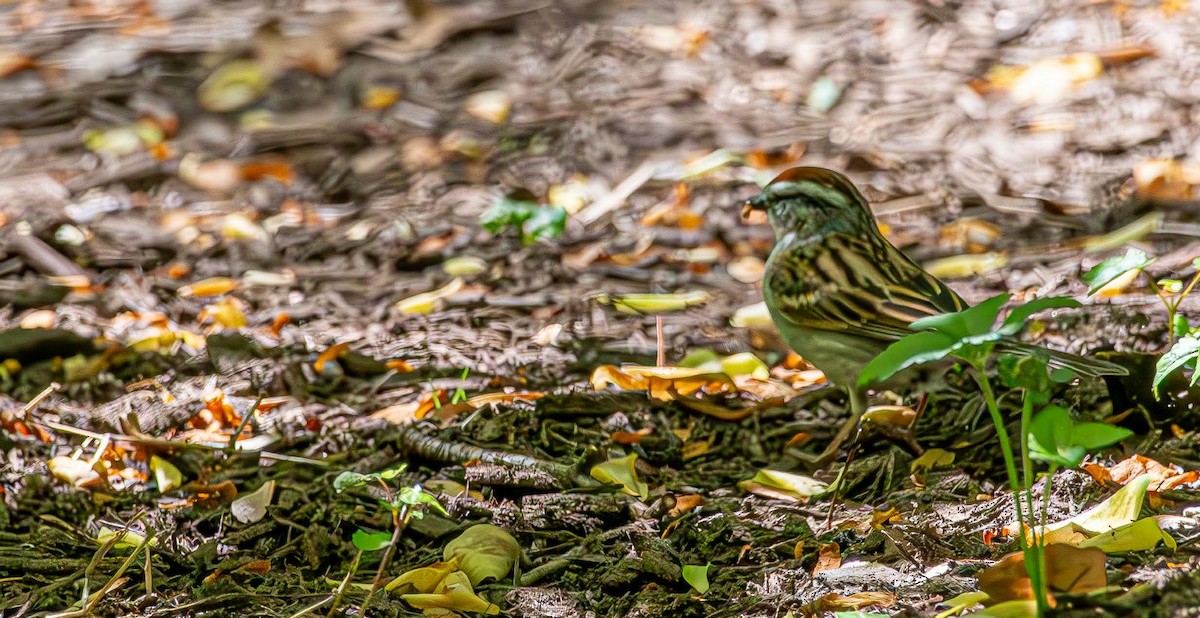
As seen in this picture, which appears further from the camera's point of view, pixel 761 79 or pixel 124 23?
pixel 124 23

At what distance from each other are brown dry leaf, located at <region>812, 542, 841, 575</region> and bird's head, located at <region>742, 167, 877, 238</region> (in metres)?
1.69

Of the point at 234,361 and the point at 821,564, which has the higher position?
the point at 821,564

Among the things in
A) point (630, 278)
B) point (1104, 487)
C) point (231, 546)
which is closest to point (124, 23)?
point (630, 278)

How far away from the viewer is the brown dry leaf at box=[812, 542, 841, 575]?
132 inches

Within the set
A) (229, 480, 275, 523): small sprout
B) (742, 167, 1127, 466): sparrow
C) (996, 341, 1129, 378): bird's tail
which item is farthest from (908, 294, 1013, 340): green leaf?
(229, 480, 275, 523): small sprout

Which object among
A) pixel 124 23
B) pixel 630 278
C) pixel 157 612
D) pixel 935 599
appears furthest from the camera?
pixel 124 23

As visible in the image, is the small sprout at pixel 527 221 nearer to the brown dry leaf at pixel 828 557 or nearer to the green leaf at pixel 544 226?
the green leaf at pixel 544 226

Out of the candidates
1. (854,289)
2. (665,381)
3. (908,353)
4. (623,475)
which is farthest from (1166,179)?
(908,353)

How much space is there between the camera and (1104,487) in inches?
139

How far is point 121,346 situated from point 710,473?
109 inches

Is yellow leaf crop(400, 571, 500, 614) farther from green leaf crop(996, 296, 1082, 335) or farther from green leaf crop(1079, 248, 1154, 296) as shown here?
green leaf crop(1079, 248, 1154, 296)

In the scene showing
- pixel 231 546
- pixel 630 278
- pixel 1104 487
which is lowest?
pixel 630 278

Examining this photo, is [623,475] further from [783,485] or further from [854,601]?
[854,601]

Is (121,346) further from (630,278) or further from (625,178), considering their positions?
(625,178)
